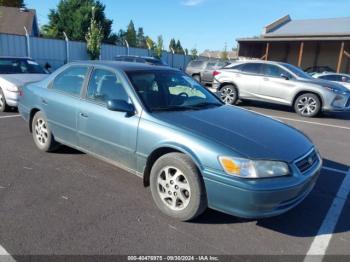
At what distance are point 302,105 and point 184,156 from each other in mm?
8547

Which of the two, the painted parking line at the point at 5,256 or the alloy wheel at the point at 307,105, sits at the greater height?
the alloy wheel at the point at 307,105

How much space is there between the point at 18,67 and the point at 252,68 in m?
7.50

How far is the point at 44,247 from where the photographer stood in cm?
301

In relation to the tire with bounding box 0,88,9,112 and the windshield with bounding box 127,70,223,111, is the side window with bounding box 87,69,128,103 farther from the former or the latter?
the tire with bounding box 0,88,9,112

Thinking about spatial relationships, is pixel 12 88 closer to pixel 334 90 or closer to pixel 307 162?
pixel 307 162

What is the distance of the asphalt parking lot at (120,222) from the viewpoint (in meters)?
3.12

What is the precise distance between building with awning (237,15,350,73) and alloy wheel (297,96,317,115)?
61.1 feet

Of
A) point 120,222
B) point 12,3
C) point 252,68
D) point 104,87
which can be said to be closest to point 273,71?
point 252,68

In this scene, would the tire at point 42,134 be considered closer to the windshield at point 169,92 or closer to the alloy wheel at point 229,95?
the windshield at point 169,92

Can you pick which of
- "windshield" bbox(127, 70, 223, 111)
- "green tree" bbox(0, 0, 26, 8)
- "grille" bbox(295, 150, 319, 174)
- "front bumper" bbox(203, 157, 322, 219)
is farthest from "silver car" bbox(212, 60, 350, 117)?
"green tree" bbox(0, 0, 26, 8)

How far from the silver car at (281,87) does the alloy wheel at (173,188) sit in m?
7.00

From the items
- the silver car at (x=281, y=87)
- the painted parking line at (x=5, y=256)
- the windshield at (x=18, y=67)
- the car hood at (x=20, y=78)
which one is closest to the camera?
the painted parking line at (x=5, y=256)

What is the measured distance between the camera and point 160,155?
3.80 metres

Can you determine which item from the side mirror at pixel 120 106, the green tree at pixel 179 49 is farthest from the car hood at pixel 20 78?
the green tree at pixel 179 49
